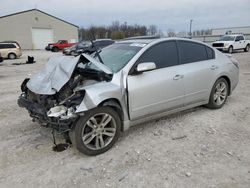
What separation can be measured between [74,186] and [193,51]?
3.31 m

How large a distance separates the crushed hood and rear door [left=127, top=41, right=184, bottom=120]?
0.54m

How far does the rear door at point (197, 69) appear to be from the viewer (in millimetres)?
4203

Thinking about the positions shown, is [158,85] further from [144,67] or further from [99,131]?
[99,131]

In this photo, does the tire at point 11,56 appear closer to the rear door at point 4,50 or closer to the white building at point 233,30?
the rear door at point 4,50

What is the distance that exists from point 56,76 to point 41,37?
35.6m

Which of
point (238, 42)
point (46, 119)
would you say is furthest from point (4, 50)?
point (238, 42)

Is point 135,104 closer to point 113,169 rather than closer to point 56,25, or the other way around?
point 113,169

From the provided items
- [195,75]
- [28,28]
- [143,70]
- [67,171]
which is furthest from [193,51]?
[28,28]

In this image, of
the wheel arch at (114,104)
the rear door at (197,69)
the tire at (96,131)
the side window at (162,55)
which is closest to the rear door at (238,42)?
the rear door at (197,69)

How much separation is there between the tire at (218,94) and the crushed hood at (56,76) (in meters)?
2.56

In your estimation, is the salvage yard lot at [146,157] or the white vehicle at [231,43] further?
the white vehicle at [231,43]

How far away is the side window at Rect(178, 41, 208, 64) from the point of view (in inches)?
167

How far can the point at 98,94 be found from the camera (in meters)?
3.08

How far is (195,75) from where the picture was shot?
4270 millimetres
